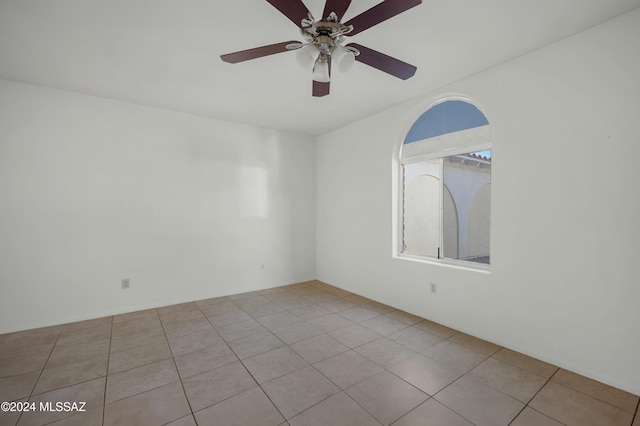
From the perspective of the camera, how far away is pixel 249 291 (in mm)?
4461

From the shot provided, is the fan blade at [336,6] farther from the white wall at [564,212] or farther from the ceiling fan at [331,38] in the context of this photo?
the white wall at [564,212]

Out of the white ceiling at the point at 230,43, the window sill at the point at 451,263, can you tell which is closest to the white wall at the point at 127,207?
the white ceiling at the point at 230,43

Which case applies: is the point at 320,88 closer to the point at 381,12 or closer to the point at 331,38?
the point at 331,38

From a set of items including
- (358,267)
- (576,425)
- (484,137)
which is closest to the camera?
(576,425)

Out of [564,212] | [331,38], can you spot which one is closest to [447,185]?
[564,212]

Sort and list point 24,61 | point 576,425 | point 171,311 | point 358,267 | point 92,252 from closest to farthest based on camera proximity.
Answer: point 576,425, point 24,61, point 92,252, point 171,311, point 358,267

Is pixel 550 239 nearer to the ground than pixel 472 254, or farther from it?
farther from it

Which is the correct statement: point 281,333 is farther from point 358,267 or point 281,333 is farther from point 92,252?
point 92,252

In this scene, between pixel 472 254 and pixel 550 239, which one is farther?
pixel 472 254

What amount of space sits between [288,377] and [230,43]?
277 cm

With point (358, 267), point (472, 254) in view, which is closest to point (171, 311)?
point (358, 267)

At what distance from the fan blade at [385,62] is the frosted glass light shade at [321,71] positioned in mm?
219

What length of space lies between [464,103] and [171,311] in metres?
4.41

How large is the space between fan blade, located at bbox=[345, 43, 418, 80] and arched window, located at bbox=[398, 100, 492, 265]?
130 centimetres
